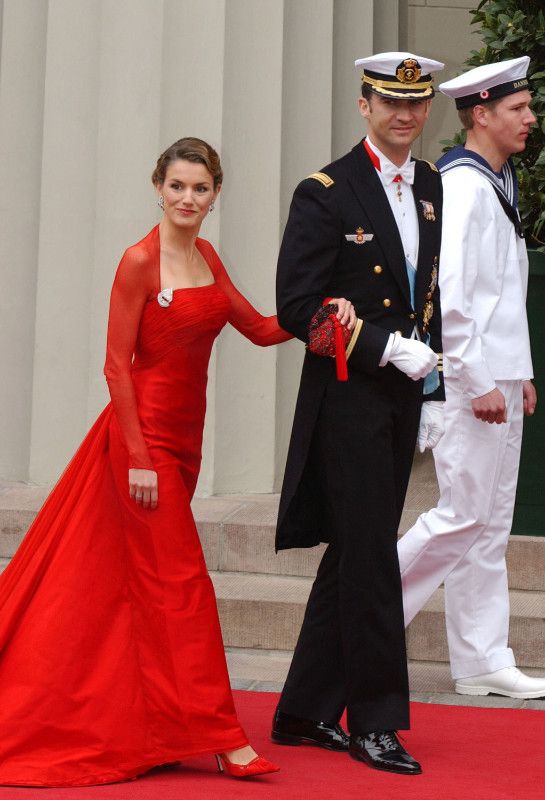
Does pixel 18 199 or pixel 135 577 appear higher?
pixel 18 199

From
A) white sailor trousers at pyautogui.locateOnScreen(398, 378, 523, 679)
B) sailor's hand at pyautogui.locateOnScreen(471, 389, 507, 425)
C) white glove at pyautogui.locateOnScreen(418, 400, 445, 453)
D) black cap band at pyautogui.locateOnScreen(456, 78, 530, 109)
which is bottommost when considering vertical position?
white sailor trousers at pyautogui.locateOnScreen(398, 378, 523, 679)

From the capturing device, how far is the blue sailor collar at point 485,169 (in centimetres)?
514

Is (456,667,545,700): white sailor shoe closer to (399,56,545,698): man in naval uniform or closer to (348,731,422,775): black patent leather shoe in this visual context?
(399,56,545,698): man in naval uniform

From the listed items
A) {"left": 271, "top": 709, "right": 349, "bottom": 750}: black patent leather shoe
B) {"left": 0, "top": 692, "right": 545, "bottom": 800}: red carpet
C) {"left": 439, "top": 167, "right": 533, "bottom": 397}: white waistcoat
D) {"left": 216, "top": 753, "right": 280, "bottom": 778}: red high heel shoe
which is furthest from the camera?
{"left": 439, "top": 167, "right": 533, "bottom": 397}: white waistcoat

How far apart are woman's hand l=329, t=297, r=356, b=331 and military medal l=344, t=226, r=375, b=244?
17 cm

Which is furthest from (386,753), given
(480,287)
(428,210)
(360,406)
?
(480,287)

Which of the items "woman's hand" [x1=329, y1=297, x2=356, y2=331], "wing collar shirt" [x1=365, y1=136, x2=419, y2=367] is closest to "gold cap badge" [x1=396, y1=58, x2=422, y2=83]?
"wing collar shirt" [x1=365, y1=136, x2=419, y2=367]

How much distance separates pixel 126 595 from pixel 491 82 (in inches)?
84.3

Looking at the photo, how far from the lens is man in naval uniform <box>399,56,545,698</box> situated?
497 cm

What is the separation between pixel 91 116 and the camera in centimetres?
717

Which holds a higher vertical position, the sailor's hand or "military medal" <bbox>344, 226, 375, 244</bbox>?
"military medal" <bbox>344, 226, 375, 244</bbox>

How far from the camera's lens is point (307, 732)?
177 inches

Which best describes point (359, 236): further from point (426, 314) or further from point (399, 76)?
point (399, 76)

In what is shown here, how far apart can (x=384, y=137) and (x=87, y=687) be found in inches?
65.9
